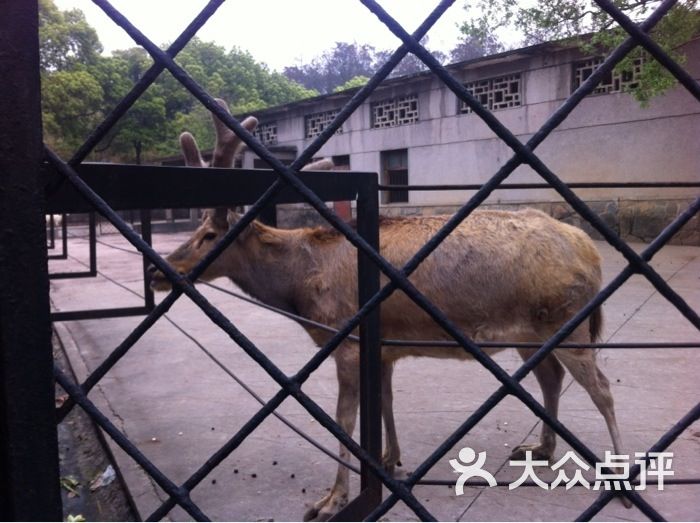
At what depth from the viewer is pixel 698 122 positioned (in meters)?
12.4

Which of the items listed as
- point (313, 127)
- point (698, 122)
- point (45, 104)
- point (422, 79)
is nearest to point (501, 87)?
point (422, 79)

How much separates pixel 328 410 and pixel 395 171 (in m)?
13.6

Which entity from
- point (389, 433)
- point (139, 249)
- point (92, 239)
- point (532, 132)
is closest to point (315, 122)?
point (532, 132)

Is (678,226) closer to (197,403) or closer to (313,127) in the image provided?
(197,403)

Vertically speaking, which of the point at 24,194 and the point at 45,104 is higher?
the point at 45,104

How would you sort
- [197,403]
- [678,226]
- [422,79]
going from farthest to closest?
1. [422,79]
2. [197,403]
3. [678,226]

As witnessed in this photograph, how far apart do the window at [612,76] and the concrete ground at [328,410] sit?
6534mm

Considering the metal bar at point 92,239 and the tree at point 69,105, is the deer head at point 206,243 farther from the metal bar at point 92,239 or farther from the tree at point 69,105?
the tree at point 69,105

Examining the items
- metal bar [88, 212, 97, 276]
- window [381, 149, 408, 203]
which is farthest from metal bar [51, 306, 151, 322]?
window [381, 149, 408, 203]

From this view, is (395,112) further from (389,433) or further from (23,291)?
(23,291)

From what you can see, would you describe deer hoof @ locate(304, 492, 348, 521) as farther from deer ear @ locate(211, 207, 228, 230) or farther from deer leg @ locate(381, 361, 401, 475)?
deer ear @ locate(211, 207, 228, 230)

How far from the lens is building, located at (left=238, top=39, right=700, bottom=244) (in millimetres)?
12766

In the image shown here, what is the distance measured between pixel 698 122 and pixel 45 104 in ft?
69.7

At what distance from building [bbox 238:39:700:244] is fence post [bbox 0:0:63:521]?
39.3 ft
